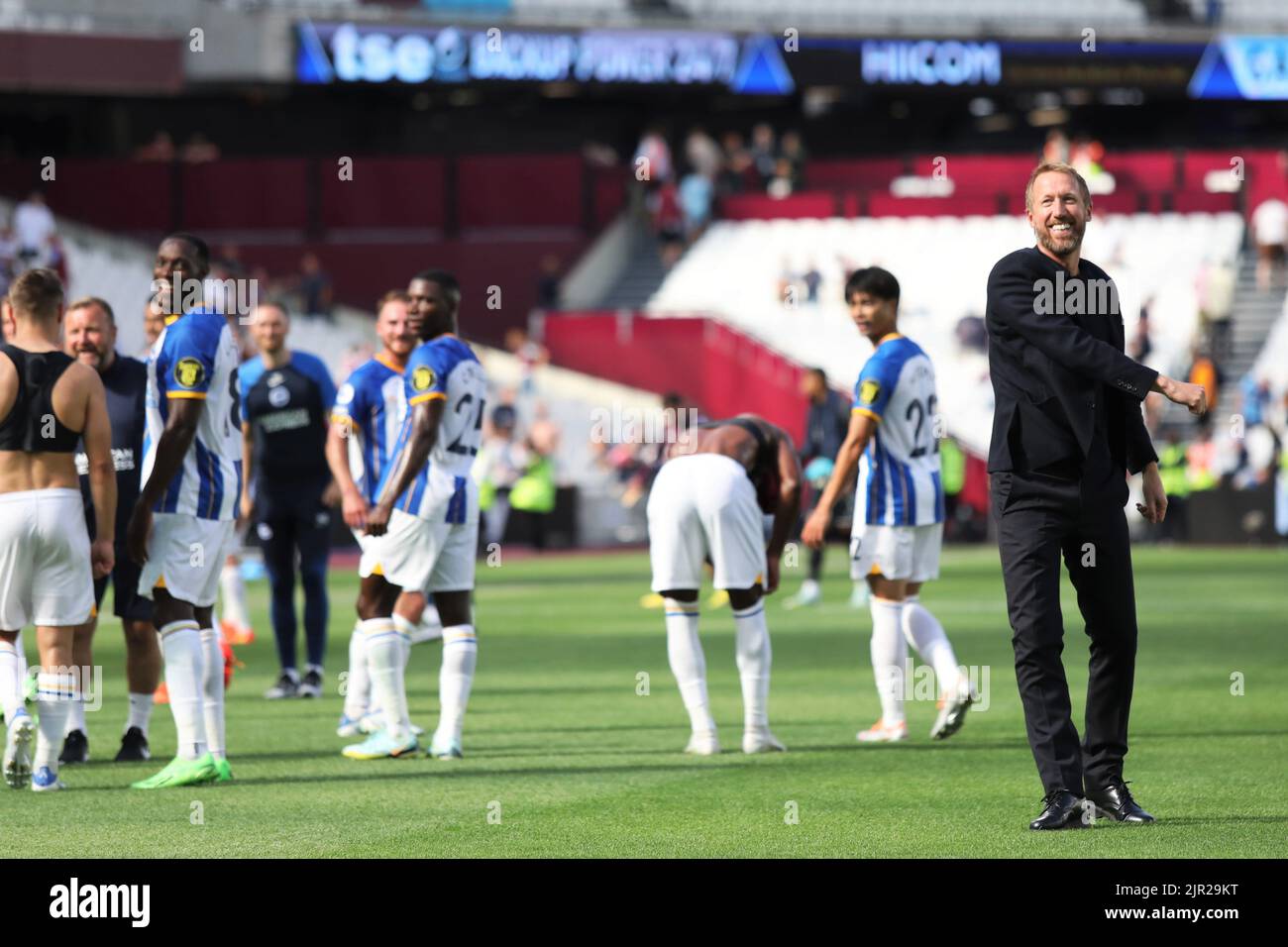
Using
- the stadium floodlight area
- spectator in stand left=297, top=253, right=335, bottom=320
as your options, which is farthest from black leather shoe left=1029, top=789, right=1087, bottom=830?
spectator in stand left=297, top=253, right=335, bottom=320

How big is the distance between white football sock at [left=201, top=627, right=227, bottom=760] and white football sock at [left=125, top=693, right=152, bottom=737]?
905 millimetres

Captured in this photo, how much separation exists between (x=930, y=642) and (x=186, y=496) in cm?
407

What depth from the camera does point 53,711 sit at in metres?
9.88

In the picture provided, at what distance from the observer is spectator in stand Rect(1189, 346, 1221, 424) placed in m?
36.0

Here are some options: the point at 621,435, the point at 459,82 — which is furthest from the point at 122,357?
the point at 459,82

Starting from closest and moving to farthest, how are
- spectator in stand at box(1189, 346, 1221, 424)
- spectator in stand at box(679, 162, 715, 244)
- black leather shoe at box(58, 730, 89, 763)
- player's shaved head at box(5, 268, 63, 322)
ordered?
player's shaved head at box(5, 268, 63, 322) < black leather shoe at box(58, 730, 89, 763) < spectator in stand at box(1189, 346, 1221, 424) < spectator in stand at box(679, 162, 715, 244)

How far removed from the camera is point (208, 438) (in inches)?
397

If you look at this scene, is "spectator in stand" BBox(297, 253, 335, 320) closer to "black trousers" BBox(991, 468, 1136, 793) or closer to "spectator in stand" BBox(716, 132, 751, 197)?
"spectator in stand" BBox(716, 132, 751, 197)

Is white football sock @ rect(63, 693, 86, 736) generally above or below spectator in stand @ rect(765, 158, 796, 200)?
below

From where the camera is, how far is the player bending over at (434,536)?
10898 mm

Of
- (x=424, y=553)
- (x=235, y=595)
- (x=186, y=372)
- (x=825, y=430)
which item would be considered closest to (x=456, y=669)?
(x=424, y=553)

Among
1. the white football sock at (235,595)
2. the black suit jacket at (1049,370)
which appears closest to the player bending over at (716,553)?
the black suit jacket at (1049,370)

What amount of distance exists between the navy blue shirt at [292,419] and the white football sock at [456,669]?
12.0 ft

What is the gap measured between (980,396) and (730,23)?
11.3 metres
